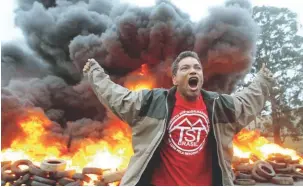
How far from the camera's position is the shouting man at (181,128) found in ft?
8.60

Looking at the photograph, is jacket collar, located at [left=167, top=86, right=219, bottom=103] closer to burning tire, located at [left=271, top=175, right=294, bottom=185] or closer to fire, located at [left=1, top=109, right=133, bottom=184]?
burning tire, located at [left=271, top=175, right=294, bottom=185]

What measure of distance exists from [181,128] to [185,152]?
19cm

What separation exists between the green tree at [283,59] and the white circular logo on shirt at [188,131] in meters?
13.3

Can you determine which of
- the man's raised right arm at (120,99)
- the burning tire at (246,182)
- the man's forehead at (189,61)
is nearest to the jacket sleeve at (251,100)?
the man's forehead at (189,61)

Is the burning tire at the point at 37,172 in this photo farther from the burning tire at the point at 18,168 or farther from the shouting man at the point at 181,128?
the shouting man at the point at 181,128

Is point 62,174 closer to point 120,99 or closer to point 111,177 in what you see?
point 111,177

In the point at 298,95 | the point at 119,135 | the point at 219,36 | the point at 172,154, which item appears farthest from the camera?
the point at 298,95

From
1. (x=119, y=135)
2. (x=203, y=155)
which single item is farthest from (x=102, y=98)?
(x=119, y=135)

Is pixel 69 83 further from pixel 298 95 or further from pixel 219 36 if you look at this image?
pixel 298 95

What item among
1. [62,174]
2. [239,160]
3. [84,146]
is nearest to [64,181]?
[62,174]

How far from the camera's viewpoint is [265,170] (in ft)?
30.3

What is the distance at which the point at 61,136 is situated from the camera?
1188cm

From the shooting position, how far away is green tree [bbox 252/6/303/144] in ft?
50.3

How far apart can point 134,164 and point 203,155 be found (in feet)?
1.83
